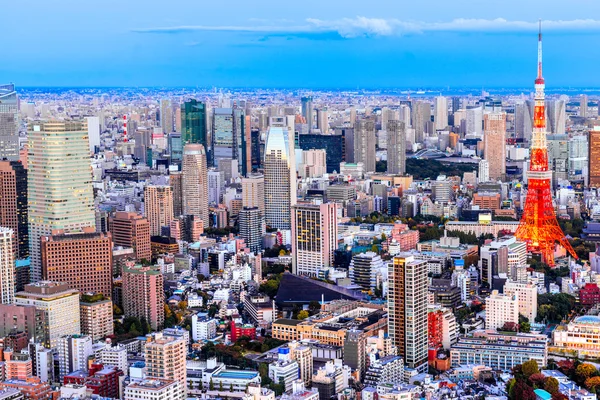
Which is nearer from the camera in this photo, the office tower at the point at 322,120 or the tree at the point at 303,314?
the tree at the point at 303,314

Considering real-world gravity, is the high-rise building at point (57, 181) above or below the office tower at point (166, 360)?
above

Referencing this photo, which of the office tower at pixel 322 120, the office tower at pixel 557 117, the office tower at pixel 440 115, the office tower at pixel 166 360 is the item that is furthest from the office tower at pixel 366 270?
the office tower at pixel 440 115

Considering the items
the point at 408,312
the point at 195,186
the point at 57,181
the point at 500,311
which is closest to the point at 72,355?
the point at 408,312

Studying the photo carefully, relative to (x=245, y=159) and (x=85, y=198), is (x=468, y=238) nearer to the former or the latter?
(x=85, y=198)

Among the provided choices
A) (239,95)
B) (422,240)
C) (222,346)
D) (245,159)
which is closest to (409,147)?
(245,159)

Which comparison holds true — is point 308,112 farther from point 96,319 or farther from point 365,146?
point 96,319

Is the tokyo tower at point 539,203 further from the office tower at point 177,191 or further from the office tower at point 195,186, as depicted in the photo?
the office tower at point 177,191

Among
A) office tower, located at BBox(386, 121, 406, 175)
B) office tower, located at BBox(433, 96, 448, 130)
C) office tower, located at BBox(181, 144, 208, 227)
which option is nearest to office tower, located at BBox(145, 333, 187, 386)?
office tower, located at BBox(181, 144, 208, 227)
